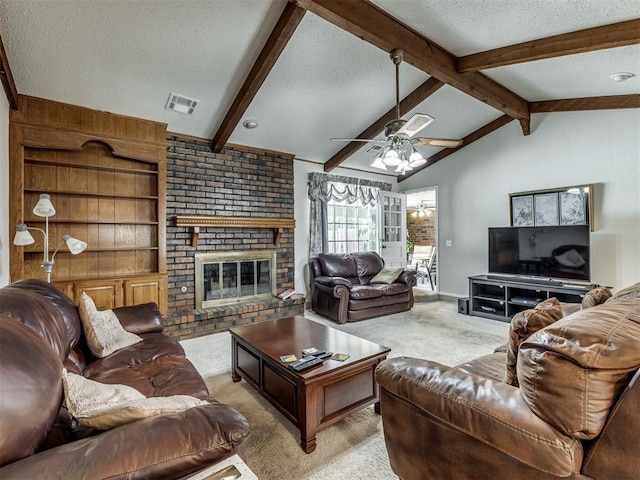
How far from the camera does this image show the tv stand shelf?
400 cm

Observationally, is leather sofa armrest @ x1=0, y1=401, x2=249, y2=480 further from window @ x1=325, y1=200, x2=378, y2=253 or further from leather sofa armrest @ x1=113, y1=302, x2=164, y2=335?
window @ x1=325, y1=200, x2=378, y2=253

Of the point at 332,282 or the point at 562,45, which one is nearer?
the point at 562,45

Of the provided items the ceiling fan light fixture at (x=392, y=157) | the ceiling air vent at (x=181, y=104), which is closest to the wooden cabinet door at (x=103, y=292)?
the ceiling air vent at (x=181, y=104)

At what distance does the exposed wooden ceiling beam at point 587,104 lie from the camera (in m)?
3.74

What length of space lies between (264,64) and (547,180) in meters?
4.19

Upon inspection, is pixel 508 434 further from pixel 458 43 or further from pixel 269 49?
pixel 458 43

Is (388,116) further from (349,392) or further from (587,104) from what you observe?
(349,392)

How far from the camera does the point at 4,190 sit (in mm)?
2768

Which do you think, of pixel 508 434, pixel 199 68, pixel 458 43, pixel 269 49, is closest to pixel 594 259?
pixel 458 43

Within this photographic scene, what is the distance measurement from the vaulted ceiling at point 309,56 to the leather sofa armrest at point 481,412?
2618mm

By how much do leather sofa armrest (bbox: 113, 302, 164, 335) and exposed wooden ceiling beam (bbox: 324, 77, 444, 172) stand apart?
368cm

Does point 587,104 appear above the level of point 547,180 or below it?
above

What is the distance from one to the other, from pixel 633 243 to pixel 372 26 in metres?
4.04

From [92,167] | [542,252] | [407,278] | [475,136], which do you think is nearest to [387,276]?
[407,278]
